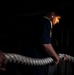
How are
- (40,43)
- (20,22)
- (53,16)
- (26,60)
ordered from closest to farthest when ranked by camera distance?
(26,60), (40,43), (53,16), (20,22)

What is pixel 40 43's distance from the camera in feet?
8.15

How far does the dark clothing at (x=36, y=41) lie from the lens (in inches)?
98.7

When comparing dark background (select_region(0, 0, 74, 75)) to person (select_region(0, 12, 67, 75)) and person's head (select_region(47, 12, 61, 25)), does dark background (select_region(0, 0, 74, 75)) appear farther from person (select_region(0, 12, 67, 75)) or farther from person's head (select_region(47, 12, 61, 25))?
person (select_region(0, 12, 67, 75))

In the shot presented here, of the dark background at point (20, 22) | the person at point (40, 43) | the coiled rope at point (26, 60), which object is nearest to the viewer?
the coiled rope at point (26, 60)

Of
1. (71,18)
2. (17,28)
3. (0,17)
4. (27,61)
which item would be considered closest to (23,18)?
(17,28)

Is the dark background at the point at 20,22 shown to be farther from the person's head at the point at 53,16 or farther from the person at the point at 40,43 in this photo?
the person at the point at 40,43

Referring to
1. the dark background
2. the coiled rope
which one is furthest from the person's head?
the dark background

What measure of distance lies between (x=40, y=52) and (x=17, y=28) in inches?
94.6

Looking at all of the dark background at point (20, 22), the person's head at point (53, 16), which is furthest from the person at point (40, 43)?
the dark background at point (20, 22)

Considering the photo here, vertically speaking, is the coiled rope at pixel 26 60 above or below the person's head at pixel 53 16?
below

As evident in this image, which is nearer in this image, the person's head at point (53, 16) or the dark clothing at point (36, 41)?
the dark clothing at point (36, 41)

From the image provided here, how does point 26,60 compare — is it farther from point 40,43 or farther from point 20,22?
point 20,22

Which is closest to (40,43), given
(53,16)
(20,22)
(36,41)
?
(36,41)

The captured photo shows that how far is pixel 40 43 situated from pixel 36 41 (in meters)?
0.07
